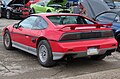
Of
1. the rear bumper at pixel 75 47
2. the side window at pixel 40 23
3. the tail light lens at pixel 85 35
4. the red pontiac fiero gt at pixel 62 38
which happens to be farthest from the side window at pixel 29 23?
Answer: the tail light lens at pixel 85 35

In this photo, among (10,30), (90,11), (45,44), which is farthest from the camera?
(90,11)

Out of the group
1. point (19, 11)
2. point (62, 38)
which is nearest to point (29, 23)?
point (62, 38)

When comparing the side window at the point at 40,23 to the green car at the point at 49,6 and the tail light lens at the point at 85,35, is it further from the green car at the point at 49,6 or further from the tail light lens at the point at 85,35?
the green car at the point at 49,6

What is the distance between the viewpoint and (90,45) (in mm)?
6461

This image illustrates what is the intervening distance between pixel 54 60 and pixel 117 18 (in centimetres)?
340

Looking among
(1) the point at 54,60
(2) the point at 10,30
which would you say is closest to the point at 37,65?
(1) the point at 54,60

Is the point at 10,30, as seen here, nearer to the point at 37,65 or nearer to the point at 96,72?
the point at 37,65

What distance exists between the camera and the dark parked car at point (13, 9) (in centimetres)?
2103

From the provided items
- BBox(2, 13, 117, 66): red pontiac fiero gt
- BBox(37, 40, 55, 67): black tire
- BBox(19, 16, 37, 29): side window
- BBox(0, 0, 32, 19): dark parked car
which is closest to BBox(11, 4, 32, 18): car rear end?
BBox(0, 0, 32, 19): dark parked car

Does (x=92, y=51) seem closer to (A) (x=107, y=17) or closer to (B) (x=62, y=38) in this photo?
(B) (x=62, y=38)

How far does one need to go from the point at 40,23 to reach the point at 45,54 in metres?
0.90

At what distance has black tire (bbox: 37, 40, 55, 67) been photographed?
6.56m

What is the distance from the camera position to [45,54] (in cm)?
681

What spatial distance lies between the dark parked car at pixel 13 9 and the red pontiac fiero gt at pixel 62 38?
1337 cm
